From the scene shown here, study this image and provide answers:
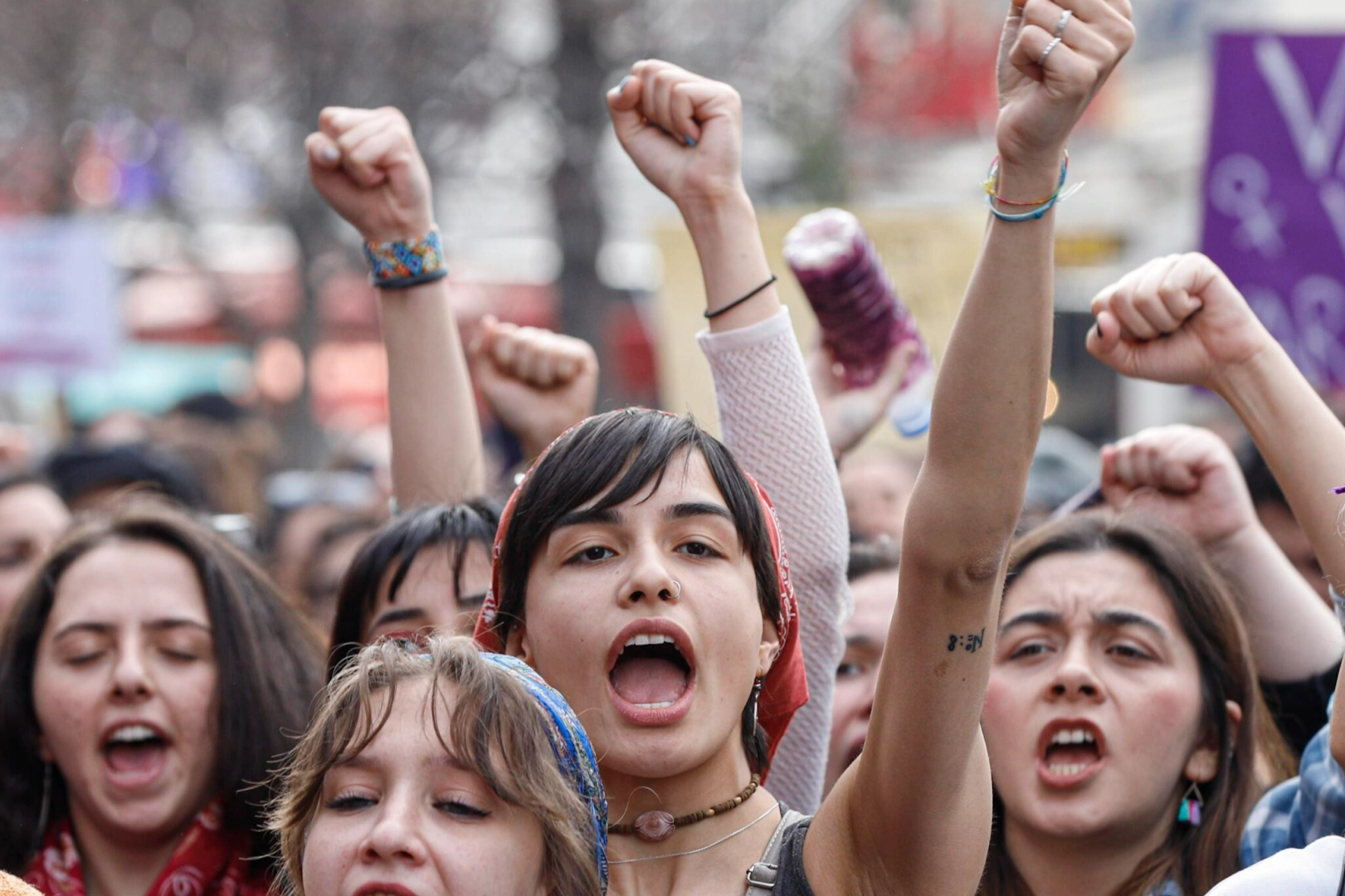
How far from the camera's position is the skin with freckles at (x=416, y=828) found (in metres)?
1.93

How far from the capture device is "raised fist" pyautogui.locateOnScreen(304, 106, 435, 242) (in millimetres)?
3082

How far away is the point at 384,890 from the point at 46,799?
132cm

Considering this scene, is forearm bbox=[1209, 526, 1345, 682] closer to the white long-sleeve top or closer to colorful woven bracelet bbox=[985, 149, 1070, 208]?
the white long-sleeve top

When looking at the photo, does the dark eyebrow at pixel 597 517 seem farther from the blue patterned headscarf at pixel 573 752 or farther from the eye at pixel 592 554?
the blue patterned headscarf at pixel 573 752

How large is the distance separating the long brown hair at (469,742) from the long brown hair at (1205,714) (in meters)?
1.07

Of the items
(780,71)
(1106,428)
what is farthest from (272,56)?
(1106,428)

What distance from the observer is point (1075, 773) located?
2738mm

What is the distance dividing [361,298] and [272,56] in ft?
16.4

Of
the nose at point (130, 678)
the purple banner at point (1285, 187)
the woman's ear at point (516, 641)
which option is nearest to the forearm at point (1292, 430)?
the woman's ear at point (516, 641)

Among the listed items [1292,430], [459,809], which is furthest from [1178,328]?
[459,809]

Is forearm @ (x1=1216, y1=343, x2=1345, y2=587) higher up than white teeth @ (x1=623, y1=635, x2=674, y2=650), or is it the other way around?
forearm @ (x1=1216, y1=343, x2=1345, y2=587)

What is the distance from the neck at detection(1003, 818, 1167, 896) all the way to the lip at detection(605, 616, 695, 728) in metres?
0.92

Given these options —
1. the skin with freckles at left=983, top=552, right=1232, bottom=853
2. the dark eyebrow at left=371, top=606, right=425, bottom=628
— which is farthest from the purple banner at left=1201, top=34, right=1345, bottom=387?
the dark eyebrow at left=371, top=606, right=425, bottom=628

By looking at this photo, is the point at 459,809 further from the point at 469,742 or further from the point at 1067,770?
the point at 1067,770
